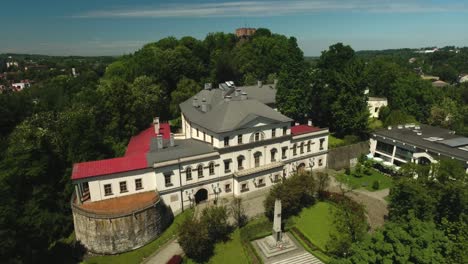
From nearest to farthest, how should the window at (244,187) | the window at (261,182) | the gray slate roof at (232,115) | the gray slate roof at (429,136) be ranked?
the gray slate roof at (232,115)
the window at (244,187)
the window at (261,182)
the gray slate roof at (429,136)

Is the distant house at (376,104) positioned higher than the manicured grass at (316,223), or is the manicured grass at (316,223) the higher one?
the distant house at (376,104)

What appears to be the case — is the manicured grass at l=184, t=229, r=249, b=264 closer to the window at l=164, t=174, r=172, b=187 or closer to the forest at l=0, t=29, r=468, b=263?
the window at l=164, t=174, r=172, b=187

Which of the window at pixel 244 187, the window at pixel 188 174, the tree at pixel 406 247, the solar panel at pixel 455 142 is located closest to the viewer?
the tree at pixel 406 247

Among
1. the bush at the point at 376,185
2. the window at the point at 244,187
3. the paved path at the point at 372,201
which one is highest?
the window at the point at 244,187

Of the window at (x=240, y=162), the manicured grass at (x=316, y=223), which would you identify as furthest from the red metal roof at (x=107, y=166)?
the manicured grass at (x=316, y=223)

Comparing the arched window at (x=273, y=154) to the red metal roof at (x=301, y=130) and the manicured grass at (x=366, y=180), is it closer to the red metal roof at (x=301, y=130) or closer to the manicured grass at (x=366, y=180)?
the red metal roof at (x=301, y=130)

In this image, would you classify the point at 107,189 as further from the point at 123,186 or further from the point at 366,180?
the point at 366,180

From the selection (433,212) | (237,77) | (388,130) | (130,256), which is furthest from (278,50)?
(130,256)
